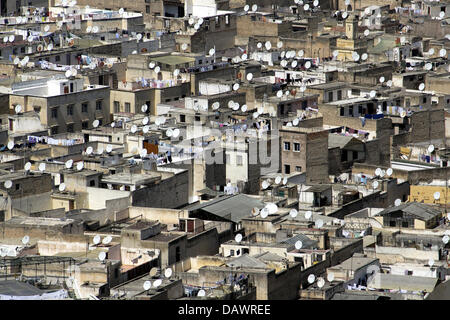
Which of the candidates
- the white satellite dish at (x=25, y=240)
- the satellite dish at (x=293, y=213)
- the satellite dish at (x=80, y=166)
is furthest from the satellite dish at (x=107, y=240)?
the satellite dish at (x=80, y=166)

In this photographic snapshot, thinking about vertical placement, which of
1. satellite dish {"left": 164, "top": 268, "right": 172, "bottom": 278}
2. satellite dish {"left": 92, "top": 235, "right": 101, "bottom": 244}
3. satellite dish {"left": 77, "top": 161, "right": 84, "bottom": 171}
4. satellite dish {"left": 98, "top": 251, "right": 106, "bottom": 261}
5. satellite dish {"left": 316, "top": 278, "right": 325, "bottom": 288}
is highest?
satellite dish {"left": 77, "top": 161, "right": 84, "bottom": 171}

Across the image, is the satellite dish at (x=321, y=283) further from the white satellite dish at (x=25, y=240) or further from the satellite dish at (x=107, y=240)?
the white satellite dish at (x=25, y=240)

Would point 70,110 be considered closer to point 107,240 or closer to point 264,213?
point 264,213

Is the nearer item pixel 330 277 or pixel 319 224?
pixel 330 277

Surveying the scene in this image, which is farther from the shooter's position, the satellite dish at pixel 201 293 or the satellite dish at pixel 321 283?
the satellite dish at pixel 321 283

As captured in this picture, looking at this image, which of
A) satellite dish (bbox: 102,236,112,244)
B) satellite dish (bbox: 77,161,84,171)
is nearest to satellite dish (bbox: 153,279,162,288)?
satellite dish (bbox: 102,236,112,244)

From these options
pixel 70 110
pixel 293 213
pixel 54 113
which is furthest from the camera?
pixel 70 110

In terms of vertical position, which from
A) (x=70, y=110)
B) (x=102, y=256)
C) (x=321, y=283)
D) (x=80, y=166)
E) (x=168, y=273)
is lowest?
(x=321, y=283)

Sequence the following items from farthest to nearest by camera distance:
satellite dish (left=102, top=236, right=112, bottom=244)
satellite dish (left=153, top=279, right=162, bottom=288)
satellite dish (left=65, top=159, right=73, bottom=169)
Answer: satellite dish (left=65, top=159, right=73, bottom=169), satellite dish (left=102, top=236, right=112, bottom=244), satellite dish (left=153, top=279, right=162, bottom=288)

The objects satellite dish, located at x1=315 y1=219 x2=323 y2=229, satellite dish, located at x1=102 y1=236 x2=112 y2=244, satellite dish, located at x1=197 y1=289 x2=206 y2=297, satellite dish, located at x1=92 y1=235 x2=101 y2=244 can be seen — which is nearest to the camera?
satellite dish, located at x1=197 y1=289 x2=206 y2=297

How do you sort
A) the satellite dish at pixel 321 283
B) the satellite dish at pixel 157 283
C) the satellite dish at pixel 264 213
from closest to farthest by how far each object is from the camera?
the satellite dish at pixel 157 283, the satellite dish at pixel 321 283, the satellite dish at pixel 264 213

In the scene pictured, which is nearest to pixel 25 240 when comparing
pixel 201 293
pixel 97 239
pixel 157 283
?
pixel 97 239

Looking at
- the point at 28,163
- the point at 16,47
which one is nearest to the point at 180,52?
the point at 16,47

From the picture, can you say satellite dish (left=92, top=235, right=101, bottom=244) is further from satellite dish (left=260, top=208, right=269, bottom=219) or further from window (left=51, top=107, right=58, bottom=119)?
window (left=51, top=107, right=58, bottom=119)
